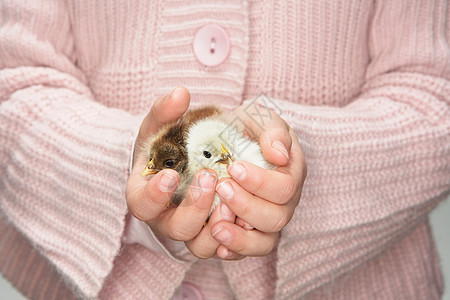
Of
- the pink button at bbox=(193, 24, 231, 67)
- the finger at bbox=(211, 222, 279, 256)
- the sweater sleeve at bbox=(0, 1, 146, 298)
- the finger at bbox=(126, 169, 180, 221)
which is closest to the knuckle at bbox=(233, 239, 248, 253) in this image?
the finger at bbox=(211, 222, 279, 256)

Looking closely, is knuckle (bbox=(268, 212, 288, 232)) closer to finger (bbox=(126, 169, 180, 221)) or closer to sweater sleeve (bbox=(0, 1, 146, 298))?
finger (bbox=(126, 169, 180, 221))

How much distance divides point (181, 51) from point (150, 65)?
0.07m

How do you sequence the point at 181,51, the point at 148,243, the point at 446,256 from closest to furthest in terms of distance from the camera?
the point at 148,243 < the point at 181,51 < the point at 446,256

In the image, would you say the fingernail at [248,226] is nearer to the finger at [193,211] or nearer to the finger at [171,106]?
the finger at [193,211]

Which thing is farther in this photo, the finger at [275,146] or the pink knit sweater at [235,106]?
the pink knit sweater at [235,106]

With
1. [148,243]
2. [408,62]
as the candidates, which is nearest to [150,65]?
[148,243]

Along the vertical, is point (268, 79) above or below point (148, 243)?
above

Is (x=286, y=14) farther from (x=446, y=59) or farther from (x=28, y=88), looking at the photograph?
(x=28, y=88)

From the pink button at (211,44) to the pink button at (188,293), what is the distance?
0.42 meters

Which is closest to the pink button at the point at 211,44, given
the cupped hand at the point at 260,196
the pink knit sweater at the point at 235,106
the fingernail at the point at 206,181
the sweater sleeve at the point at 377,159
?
the pink knit sweater at the point at 235,106

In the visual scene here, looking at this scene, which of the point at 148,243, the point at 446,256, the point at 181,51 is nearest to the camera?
the point at 148,243

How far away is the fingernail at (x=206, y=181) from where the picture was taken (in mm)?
406

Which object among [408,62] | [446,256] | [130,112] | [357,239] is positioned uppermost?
[408,62]

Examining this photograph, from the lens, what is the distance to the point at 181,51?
711mm
